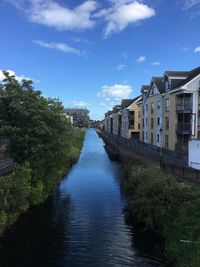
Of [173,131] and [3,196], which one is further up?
[173,131]

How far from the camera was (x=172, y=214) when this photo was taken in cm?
2231

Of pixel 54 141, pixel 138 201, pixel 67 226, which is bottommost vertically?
pixel 67 226

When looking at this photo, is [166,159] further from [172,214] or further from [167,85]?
[172,214]

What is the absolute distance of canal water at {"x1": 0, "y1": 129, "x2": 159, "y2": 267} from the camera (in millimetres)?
19719

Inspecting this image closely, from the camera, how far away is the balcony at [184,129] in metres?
51.2

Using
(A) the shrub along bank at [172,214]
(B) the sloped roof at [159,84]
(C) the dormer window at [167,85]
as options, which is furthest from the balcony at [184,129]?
(A) the shrub along bank at [172,214]

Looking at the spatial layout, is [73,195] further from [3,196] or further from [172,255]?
[172,255]

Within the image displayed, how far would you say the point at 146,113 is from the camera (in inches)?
2884

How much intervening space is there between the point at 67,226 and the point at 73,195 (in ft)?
33.3

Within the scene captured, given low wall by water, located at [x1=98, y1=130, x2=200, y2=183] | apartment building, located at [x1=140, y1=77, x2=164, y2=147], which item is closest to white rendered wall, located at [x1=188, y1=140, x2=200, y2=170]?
low wall by water, located at [x1=98, y1=130, x2=200, y2=183]

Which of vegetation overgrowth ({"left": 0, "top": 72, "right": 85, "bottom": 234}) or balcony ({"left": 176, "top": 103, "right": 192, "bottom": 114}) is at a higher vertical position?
balcony ({"left": 176, "top": 103, "right": 192, "bottom": 114})

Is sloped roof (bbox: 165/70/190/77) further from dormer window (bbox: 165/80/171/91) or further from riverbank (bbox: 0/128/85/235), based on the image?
riverbank (bbox: 0/128/85/235)

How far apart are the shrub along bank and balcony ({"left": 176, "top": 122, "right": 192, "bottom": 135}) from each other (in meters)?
25.0

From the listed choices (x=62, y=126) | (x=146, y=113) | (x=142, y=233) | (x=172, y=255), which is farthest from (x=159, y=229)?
(x=146, y=113)
